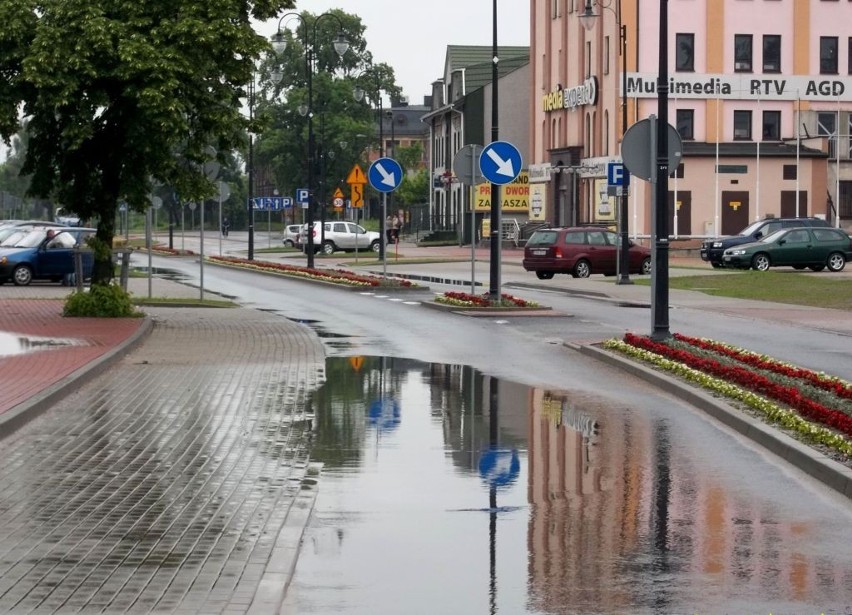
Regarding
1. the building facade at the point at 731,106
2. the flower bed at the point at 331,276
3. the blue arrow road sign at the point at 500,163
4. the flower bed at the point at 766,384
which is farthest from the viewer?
the building facade at the point at 731,106

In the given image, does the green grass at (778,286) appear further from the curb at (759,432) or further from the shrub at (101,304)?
the curb at (759,432)

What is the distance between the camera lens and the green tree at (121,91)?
22953mm

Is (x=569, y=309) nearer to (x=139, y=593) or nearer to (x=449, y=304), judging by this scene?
(x=449, y=304)

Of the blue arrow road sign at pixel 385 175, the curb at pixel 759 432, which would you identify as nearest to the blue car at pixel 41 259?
the blue arrow road sign at pixel 385 175

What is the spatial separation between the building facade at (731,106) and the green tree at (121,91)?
4481 cm

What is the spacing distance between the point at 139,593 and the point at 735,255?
144 ft

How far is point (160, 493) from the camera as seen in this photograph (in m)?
9.66

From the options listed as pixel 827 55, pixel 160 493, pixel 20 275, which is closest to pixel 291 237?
pixel 827 55

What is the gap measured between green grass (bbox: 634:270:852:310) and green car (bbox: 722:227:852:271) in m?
2.00

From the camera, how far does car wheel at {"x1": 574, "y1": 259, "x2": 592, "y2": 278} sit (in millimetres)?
46781

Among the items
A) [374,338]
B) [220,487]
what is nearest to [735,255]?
[374,338]

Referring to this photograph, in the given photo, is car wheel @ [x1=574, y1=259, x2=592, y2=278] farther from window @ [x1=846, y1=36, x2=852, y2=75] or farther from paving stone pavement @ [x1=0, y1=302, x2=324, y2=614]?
window @ [x1=846, y1=36, x2=852, y2=75]

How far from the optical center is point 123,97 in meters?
23.7

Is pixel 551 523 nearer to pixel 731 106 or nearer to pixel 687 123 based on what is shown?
pixel 687 123
